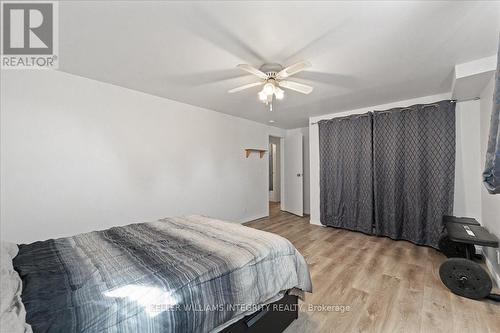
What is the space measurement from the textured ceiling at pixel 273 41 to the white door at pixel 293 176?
2409mm

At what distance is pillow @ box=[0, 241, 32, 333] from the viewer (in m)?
0.74

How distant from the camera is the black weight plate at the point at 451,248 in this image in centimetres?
257

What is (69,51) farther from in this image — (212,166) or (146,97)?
(212,166)

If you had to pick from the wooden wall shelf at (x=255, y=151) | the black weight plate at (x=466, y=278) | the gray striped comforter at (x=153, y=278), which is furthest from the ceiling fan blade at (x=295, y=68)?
the wooden wall shelf at (x=255, y=151)

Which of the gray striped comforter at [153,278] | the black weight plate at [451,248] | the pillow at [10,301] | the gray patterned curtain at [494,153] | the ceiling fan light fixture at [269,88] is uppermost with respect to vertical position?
the ceiling fan light fixture at [269,88]

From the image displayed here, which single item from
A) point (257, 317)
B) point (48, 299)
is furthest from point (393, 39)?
point (48, 299)

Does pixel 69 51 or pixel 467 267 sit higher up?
pixel 69 51

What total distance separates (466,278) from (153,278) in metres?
2.74

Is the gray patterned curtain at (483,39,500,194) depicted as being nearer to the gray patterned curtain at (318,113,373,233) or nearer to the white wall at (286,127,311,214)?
the gray patterned curtain at (318,113,373,233)

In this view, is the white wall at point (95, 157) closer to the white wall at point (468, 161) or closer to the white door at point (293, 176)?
the white door at point (293, 176)

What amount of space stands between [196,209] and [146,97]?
1.94 metres

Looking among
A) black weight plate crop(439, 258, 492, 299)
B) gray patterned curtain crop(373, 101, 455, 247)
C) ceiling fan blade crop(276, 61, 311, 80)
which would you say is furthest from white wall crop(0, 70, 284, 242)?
black weight plate crop(439, 258, 492, 299)

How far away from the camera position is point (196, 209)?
361 cm

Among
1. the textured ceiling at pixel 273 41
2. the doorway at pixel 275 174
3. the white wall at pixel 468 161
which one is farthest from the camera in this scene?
the doorway at pixel 275 174
